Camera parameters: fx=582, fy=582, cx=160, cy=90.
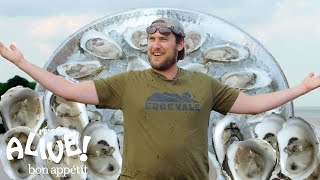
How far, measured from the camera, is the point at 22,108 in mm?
4031

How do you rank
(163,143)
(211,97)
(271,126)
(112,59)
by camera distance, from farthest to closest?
(112,59) < (271,126) < (211,97) < (163,143)

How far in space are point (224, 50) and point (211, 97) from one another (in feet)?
8.34

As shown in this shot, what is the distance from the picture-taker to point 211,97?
1.92 m

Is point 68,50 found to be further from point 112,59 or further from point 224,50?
point 224,50

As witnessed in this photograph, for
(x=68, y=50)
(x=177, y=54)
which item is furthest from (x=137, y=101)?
(x=68, y=50)

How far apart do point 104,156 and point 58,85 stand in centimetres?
191

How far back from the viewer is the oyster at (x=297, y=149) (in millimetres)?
3732

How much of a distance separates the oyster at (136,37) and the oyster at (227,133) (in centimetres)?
88

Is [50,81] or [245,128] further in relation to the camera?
[245,128]

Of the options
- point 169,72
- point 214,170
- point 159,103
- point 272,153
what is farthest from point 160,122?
point 214,170

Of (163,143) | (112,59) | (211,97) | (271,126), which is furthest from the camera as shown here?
(112,59)

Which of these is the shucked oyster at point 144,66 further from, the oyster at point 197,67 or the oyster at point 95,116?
the oyster at point 95,116

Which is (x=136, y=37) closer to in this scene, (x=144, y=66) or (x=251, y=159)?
(x=144, y=66)

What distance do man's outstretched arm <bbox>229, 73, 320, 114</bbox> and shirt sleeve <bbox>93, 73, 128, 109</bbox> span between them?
0.40 m
